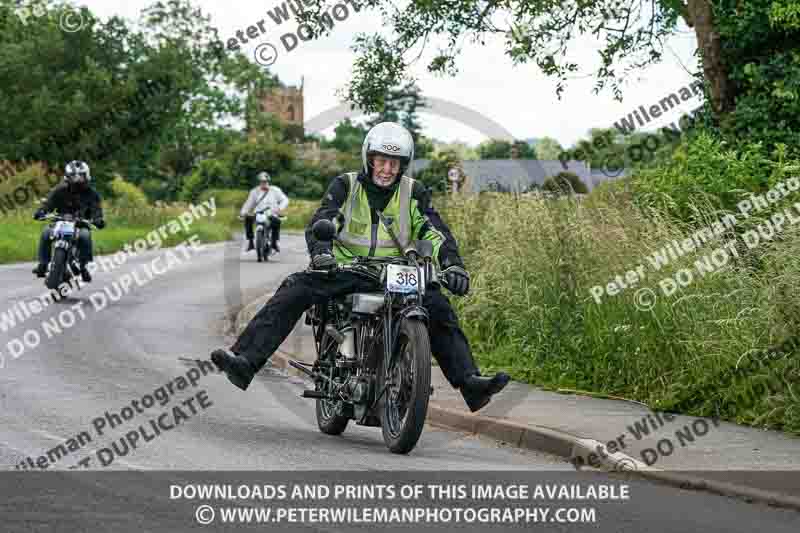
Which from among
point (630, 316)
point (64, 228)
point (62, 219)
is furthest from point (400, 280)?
point (62, 219)

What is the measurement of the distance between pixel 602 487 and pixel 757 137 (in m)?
11.2

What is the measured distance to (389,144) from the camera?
955cm

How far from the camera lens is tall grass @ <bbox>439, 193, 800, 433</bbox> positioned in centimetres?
1039

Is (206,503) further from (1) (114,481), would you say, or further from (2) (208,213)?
(2) (208,213)

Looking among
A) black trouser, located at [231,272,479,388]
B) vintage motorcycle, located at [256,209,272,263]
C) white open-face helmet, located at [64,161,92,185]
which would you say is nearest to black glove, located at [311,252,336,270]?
black trouser, located at [231,272,479,388]

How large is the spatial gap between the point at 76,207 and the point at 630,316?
11.3m

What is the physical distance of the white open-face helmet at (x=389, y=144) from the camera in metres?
9.55

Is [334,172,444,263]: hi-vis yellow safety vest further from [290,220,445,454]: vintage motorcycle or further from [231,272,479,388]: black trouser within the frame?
[231,272,479,388]: black trouser

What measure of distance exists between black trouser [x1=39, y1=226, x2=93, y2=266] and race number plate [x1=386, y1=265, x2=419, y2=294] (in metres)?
12.0

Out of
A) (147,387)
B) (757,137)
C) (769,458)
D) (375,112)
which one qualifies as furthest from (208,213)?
(769,458)

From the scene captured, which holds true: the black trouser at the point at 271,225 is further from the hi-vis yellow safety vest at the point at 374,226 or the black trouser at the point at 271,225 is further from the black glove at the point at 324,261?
the black glove at the point at 324,261

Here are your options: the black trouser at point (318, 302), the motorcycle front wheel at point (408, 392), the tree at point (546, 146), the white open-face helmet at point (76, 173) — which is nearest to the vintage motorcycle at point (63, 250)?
the white open-face helmet at point (76, 173)

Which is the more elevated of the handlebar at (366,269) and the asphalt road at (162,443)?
the handlebar at (366,269)

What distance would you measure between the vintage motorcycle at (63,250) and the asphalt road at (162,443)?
7.13ft
